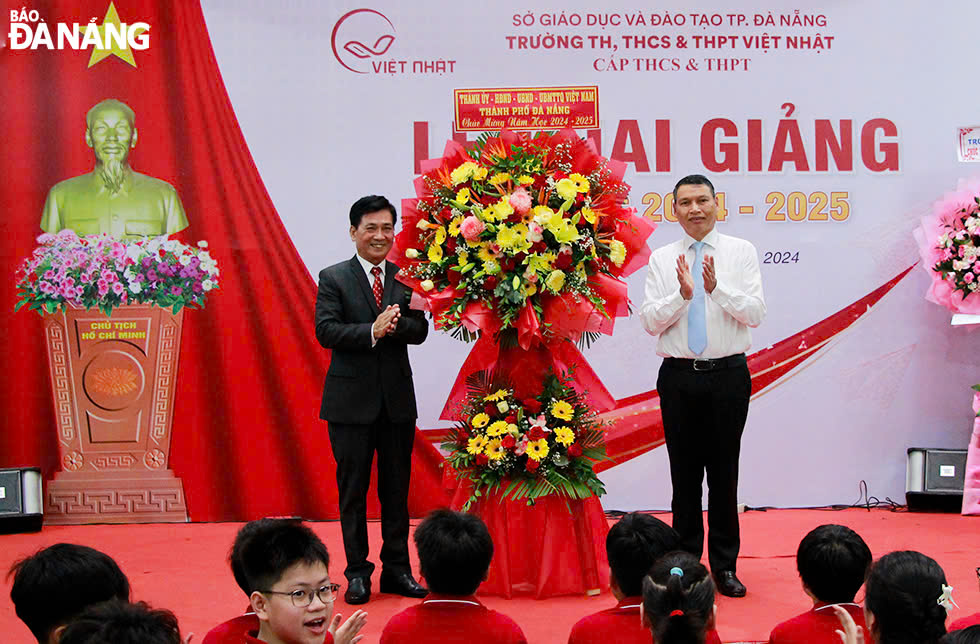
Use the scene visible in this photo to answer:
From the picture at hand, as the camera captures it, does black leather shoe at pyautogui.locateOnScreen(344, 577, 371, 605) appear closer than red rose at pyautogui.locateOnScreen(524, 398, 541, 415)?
Yes

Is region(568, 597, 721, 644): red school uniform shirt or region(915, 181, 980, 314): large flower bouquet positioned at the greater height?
region(915, 181, 980, 314): large flower bouquet

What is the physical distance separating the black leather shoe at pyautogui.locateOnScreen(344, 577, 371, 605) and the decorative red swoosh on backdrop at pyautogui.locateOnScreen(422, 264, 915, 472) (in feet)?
5.57

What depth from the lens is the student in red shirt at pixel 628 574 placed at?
240cm

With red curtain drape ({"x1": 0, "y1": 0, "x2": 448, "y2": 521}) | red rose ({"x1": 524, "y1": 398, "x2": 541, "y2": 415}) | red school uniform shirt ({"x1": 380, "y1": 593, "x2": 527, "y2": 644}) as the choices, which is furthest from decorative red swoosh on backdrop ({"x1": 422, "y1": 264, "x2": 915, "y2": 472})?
red school uniform shirt ({"x1": 380, "y1": 593, "x2": 527, "y2": 644})

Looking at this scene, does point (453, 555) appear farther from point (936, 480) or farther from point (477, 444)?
point (936, 480)

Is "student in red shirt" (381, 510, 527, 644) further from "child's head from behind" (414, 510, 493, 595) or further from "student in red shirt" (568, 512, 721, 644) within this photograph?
"student in red shirt" (568, 512, 721, 644)

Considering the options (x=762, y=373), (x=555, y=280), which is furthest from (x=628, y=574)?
(x=762, y=373)

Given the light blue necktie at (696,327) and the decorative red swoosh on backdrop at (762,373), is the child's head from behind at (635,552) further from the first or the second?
the decorative red swoosh on backdrop at (762,373)

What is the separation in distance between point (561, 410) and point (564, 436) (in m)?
0.10

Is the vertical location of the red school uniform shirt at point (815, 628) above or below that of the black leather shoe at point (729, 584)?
above

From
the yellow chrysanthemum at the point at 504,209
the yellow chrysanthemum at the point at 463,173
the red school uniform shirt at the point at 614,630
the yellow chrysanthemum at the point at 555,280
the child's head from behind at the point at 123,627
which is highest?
the yellow chrysanthemum at the point at 463,173

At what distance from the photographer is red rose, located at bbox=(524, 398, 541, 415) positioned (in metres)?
4.11

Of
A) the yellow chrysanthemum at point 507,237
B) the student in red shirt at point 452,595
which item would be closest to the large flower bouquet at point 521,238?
the yellow chrysanthemum at point 507,237

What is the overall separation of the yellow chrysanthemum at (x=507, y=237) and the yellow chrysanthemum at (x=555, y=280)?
171 millimetres
